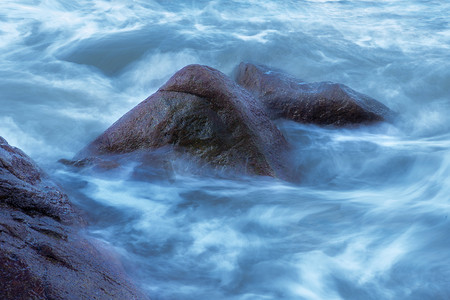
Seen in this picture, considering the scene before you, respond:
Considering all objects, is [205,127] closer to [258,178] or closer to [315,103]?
[258,178]

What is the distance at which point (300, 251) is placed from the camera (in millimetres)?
3871

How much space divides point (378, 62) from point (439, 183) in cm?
432

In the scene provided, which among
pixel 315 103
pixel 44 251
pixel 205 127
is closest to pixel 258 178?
pixel 205 127

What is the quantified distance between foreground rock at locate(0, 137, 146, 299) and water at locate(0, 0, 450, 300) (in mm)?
500

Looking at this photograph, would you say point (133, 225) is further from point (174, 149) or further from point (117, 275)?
point (117, 275)

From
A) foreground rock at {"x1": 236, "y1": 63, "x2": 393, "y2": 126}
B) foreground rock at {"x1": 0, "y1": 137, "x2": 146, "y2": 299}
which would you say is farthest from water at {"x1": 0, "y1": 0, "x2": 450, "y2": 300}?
foreground rock at {"x1": 0, "y1": 137, "x2": 146, "y2": 299}

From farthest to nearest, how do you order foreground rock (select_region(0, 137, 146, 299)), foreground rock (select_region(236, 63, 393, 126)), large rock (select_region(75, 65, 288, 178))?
foreground rock (select_region(236, 63, 393, 126)) → large rock (select_region(75, 65, 288, 178)) → foreground rock (select_region(0, 137, 146, 299))

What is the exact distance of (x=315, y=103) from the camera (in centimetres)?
578

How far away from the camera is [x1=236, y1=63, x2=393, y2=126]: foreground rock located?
5.71m

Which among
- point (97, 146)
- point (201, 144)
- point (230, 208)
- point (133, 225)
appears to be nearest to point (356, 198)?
point (230, 208)

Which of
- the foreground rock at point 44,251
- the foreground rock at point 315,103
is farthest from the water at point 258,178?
the foreground rock at point 44,251

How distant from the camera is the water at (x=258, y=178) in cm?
363

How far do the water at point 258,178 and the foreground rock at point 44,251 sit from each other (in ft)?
1.64

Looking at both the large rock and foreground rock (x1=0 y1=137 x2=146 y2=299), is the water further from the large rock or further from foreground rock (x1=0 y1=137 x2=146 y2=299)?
foreground rock (x1=0 y1=137 x2=146 y2=299)
